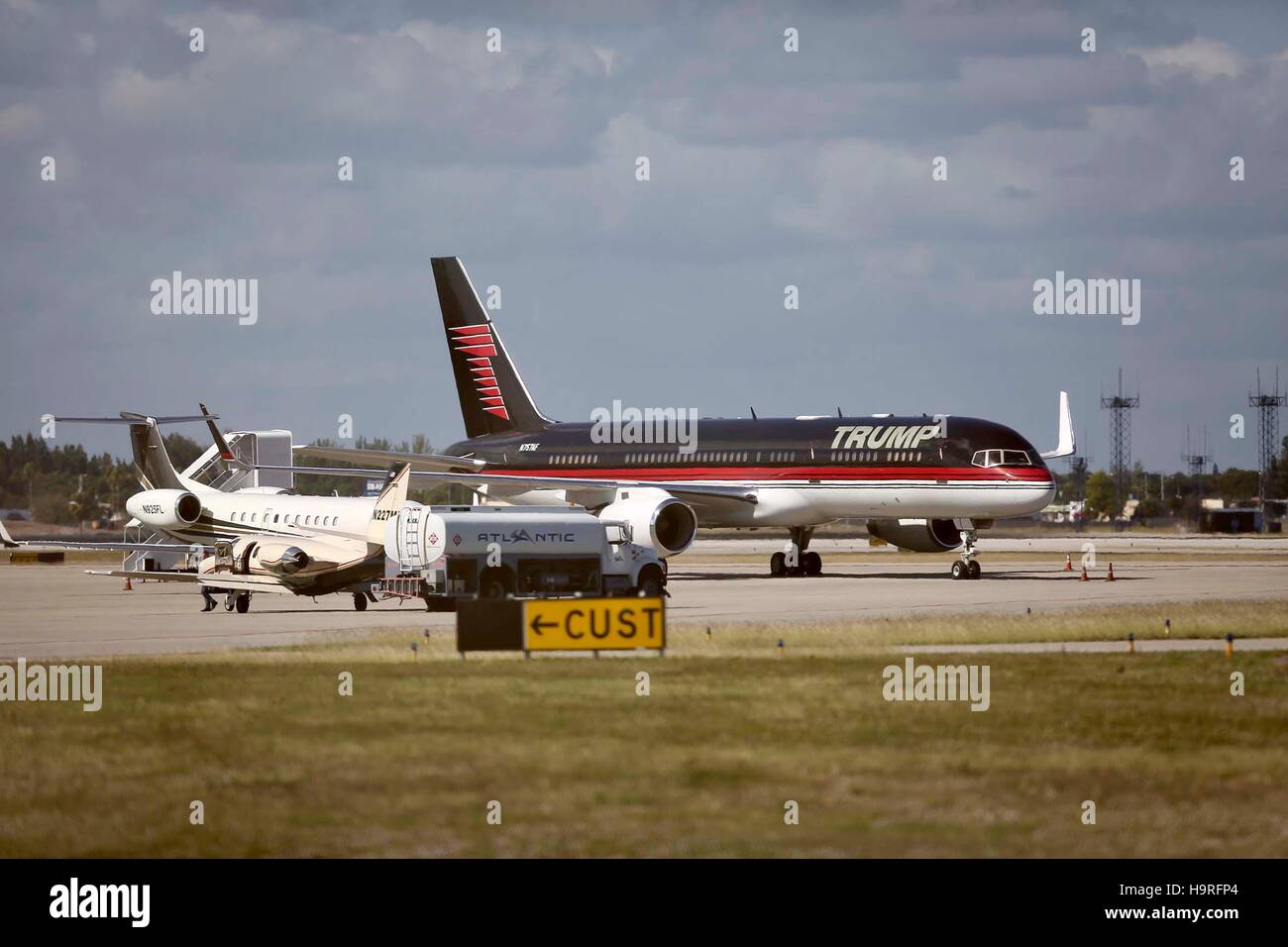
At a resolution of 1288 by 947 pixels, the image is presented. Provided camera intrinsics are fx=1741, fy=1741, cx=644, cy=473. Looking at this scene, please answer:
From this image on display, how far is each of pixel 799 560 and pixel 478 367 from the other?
700 inches

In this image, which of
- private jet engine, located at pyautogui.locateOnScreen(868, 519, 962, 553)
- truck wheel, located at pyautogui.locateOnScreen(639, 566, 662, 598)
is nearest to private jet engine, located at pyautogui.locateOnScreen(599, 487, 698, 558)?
truck wheel, located at pyautogui.locateOnScreen(639, 566, 662, 598)

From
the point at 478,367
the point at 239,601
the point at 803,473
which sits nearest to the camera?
the point at 239,601

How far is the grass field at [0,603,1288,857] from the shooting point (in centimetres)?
1470

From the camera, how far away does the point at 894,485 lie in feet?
180

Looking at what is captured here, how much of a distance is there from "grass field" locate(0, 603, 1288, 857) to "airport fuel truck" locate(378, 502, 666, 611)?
470 inches

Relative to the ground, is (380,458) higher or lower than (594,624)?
higher

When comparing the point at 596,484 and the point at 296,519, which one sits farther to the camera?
the point at 596,484

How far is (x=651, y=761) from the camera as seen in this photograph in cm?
1800

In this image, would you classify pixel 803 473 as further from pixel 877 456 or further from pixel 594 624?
pixel 594 624

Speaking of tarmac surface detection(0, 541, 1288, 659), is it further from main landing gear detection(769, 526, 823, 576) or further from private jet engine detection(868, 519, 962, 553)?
private jet engine detection(868, 519, 962, 553)

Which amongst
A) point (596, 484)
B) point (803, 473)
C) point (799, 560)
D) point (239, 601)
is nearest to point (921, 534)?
point (803, 473)

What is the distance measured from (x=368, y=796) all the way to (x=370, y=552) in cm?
2596
